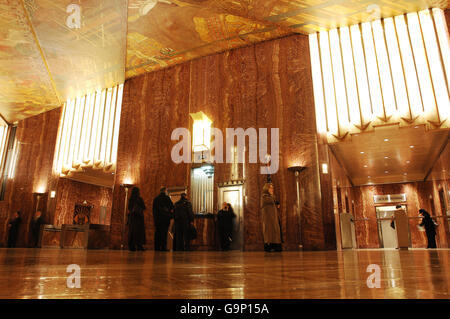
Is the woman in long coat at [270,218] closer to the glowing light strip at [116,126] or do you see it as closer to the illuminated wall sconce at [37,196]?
the glowing light strip at [116,126]

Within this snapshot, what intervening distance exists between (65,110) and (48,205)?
14.3ft

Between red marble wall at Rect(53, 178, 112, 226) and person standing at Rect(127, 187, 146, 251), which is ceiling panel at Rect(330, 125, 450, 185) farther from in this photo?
red marble wall at Rect(53, 178, 112, 226)

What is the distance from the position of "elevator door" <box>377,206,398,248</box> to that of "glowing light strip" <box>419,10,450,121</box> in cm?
968

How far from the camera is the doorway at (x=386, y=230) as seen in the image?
53.2ft

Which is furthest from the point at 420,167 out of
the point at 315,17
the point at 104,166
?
the point at 104,166

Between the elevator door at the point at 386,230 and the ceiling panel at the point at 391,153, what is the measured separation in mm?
1624

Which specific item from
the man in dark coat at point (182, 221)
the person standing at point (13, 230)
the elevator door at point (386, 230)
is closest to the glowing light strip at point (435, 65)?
the man in dark coat at point (182, 221)

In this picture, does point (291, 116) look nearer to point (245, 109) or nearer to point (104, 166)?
point (245, 109)

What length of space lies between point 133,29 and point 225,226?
704cm

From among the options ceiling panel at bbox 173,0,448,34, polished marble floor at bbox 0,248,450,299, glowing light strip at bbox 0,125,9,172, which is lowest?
polished marble floor at bbox 0,248,450,299

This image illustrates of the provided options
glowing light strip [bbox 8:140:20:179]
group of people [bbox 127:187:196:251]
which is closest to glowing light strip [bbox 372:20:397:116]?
group of people [bbox 127:187:196:251]

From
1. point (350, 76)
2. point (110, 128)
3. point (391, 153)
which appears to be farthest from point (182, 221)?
point (391, 153)

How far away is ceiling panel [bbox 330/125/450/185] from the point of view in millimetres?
9734
